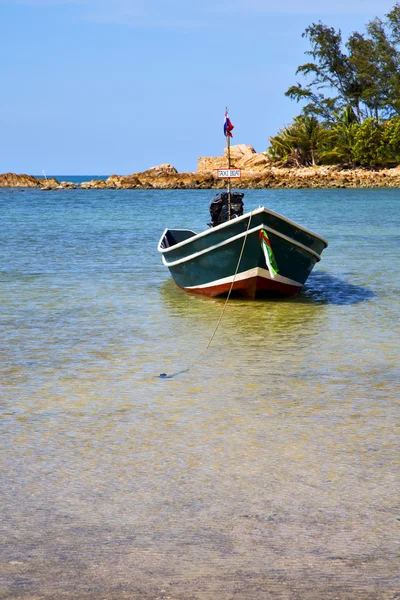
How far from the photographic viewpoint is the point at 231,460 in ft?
17.9

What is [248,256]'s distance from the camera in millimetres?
12484

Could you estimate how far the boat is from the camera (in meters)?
12.2

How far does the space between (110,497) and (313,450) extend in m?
1.58

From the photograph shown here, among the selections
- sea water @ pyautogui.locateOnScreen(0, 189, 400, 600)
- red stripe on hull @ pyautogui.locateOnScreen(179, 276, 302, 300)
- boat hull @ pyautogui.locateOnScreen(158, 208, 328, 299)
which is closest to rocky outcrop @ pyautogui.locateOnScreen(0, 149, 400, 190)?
boat hull @ pyautogui.locateOnScreen(158, 208, 328, 299)

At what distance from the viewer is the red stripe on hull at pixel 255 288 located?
12859 millimetres

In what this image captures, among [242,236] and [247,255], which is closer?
[242,236]

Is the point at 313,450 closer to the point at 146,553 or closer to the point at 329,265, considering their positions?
the point at 146,553

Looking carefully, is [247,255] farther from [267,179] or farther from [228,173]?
[267,179]

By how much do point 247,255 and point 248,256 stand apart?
0.02 m

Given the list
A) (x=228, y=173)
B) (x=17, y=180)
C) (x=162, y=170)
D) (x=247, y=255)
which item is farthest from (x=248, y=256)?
(x=17, y=180)

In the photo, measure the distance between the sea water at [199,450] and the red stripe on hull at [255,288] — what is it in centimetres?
37

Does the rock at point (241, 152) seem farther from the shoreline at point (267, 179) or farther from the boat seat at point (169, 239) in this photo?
the boat seat at point (169, 239)

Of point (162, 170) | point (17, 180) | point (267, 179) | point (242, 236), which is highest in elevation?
point (162, 170)

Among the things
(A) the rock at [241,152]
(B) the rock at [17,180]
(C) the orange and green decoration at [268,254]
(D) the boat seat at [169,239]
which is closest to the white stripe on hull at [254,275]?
(C) the orange and green decoration at [268,254]
